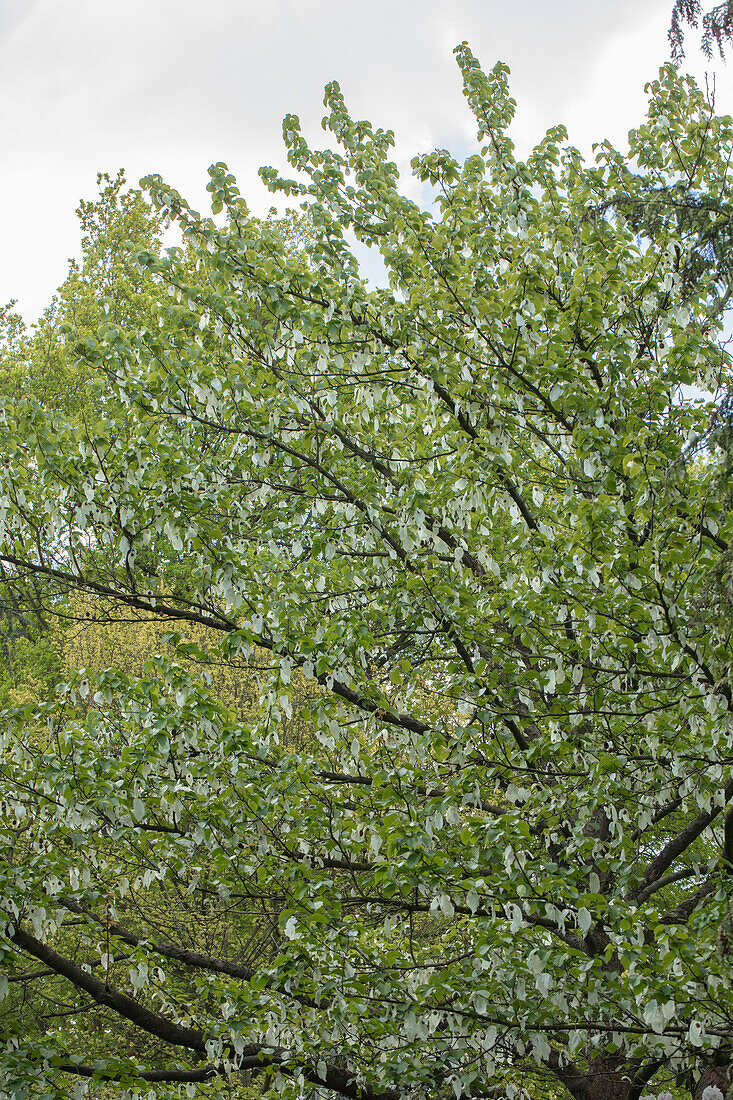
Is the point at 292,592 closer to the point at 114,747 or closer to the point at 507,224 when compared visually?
the point at 114,747

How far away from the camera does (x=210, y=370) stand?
782 cm

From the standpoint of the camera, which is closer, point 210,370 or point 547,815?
point 547,815

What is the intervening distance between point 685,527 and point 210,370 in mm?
4194

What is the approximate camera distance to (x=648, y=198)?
5.09 metres

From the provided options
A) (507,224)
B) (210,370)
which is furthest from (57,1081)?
(507,224)

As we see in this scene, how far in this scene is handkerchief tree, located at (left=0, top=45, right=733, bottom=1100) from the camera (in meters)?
5.82

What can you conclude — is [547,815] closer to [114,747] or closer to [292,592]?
[292,592]

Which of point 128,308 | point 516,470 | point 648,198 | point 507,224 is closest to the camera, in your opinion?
point 648,198

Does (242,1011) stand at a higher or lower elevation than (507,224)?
lower

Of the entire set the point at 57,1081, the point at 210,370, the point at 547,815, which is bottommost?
the point at 57,1081

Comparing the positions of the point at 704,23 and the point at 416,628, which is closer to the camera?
the point at 704,23

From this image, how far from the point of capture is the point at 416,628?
7934mm

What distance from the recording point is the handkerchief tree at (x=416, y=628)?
5.82 metres

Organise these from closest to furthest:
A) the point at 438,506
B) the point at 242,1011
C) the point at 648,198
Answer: the point at 648,198
the point at 242,1011
the point at 438,506
